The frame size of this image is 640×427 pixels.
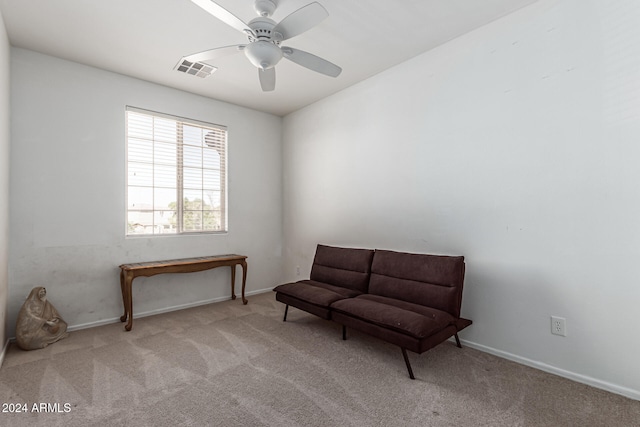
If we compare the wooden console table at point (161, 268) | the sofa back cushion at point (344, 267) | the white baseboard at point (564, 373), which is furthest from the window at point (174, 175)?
the white baseboard at point (564, 373)

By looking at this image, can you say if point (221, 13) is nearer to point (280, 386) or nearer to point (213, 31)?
point (213, 31)

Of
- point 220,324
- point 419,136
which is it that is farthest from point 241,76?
point 220,324

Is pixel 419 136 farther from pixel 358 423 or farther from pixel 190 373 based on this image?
pixel 190 373

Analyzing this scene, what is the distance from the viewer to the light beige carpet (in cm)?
178

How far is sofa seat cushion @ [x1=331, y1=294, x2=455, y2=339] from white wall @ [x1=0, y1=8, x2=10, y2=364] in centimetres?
282

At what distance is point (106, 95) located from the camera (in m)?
3.45

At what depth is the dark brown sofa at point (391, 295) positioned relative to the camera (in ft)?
7.27

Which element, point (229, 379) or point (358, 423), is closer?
point (358, 423)

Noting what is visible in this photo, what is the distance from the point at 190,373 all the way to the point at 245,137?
3321mm

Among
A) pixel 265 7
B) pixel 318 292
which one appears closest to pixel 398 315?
pixel 318 292

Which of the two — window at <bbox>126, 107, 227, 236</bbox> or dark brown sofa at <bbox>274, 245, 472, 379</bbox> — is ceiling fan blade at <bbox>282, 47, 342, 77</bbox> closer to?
dark brown sofa at <bbox>274, 245, 472, 379</bbox>

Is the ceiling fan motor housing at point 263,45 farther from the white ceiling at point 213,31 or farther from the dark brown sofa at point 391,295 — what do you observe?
the dark brown sofa at point 391,295

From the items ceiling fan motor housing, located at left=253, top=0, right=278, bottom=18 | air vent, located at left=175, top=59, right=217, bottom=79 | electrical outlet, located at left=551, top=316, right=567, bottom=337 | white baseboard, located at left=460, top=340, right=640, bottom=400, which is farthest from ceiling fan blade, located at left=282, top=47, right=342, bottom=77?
white baseboard, located at left=460, top=340, right=640, bottom=400

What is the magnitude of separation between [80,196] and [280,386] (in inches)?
115
